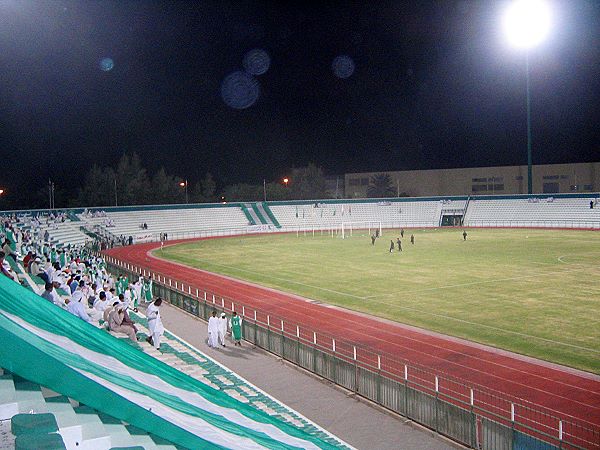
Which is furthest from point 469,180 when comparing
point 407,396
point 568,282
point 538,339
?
point 407,396

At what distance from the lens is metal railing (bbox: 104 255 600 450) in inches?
416

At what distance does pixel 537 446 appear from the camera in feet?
32.2

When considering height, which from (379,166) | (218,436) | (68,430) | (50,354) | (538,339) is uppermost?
(379,166)

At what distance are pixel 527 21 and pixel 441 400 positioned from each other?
5845 centimetres

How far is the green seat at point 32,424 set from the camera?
10.9 ft

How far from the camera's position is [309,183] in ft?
392

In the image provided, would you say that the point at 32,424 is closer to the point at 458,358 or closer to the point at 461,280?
the point at 458,358

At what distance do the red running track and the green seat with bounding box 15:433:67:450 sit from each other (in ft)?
38.0

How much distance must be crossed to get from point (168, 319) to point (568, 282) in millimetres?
21934

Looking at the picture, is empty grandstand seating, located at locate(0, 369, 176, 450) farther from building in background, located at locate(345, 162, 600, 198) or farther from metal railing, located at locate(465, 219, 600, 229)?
building in background, located at locate(345, 162, 600, 198)

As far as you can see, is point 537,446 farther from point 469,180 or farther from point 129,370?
point 469,180

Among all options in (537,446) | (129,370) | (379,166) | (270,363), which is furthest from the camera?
(379,166)

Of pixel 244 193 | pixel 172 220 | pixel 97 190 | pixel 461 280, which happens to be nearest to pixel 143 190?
pixel 97 190

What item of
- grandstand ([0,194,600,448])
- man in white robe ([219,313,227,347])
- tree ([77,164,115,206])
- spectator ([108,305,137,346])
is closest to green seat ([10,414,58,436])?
spectator ([108,305,137,346])
